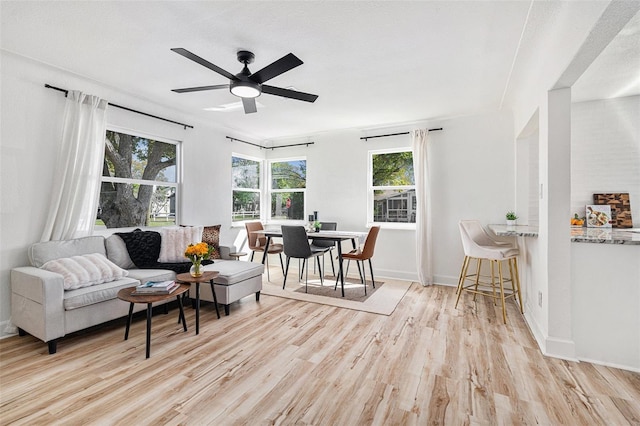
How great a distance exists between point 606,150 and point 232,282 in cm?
453

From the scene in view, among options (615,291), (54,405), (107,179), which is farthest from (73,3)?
(615,291)

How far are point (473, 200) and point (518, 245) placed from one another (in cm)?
86

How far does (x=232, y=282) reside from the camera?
3.17 m

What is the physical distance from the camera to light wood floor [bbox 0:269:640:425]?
1625 millimetres

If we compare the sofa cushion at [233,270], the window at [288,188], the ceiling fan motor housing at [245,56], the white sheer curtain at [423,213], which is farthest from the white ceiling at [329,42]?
the window at [288,188]

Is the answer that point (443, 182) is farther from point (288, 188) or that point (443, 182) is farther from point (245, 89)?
point (245, 89)

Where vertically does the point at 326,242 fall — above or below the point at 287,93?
below

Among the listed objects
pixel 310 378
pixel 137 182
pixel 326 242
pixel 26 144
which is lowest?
pixel 310 378

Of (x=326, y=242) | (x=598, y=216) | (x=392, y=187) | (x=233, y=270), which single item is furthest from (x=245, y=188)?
(x=598, y=216)

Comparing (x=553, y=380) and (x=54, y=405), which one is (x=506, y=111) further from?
(x=54, y=405)

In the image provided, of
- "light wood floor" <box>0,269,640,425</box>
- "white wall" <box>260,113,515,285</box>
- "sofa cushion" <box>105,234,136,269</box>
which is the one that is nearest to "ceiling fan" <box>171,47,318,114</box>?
"sofa cushion" <box>105,234,136,269</box>

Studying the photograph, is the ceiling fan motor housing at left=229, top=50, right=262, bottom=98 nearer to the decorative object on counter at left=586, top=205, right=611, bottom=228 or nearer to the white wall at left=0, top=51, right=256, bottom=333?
the white wall at left=0, top=51, right=256, bottom=333

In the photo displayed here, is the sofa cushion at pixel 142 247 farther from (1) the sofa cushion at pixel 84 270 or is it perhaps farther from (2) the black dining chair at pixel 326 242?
(2) the black dining chair at pixel 326 242

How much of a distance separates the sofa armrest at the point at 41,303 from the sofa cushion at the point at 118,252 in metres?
0.70
